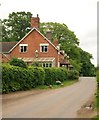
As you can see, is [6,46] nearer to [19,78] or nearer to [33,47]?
[33,47]

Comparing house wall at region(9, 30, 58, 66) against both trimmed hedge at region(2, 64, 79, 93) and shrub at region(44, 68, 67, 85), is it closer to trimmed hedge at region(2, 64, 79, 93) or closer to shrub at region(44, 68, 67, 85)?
shrub at region(44, 68, 67, 85)

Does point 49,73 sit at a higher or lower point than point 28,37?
lower

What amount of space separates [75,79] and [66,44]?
2168cm

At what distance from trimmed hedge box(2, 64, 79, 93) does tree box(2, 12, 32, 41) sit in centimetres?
4914

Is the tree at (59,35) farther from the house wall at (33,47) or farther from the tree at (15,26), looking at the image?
the house wall at (33,47)

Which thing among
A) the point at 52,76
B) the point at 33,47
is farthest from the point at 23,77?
the point at 33,47

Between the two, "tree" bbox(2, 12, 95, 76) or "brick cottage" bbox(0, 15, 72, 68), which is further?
"tree" bbox(2, 12, 95, 76)

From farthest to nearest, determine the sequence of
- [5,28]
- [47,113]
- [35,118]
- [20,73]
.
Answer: [5,28] < [20,73] < [47,113] < [35,118]

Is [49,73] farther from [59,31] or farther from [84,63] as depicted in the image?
[84,63]

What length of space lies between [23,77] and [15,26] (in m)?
62.1

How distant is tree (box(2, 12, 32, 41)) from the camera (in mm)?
92375

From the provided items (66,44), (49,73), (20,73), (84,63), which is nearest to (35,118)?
(20,73)

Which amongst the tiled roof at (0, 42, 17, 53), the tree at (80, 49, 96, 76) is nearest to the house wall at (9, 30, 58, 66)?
the tiled roof at (0, 42, 17, 53)

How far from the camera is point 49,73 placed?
42.9 m
